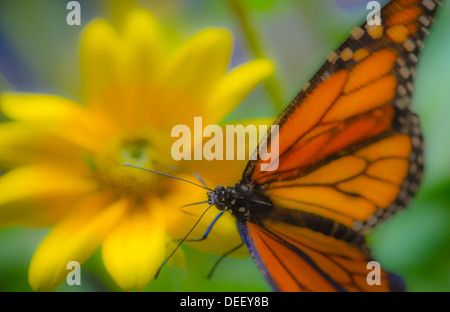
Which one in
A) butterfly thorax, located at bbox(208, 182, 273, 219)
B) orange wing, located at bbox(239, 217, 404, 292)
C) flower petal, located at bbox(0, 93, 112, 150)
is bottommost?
orange wing, located at bbox(239, 217, 404, 292)

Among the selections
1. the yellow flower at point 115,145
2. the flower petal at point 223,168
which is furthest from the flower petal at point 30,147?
the flower petal at point 223,168

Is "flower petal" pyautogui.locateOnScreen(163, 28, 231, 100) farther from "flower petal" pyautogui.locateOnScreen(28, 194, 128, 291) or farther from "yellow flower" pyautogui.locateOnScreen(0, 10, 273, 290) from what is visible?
"flower petal" pyautogui.locateOnScreen(28, 194, 128, 291)

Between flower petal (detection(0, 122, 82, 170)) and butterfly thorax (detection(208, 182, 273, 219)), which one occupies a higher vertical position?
flower petal (detection(0, 122, 82, 170))

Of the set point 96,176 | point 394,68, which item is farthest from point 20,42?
point 394,68

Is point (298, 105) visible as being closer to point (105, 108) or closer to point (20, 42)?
point (105, 108)

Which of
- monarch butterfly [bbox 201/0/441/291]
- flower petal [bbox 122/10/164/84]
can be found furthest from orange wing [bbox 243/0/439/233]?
flower petal [bbox 122/10/164/84]

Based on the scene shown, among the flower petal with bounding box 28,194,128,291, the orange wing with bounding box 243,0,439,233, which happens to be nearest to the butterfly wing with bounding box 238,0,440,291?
the orange wing with bounding box 243,0,439,233

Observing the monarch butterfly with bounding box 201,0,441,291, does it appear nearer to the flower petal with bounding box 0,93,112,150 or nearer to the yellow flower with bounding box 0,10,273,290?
the yellow flower with bounding box 0,10,273,290
